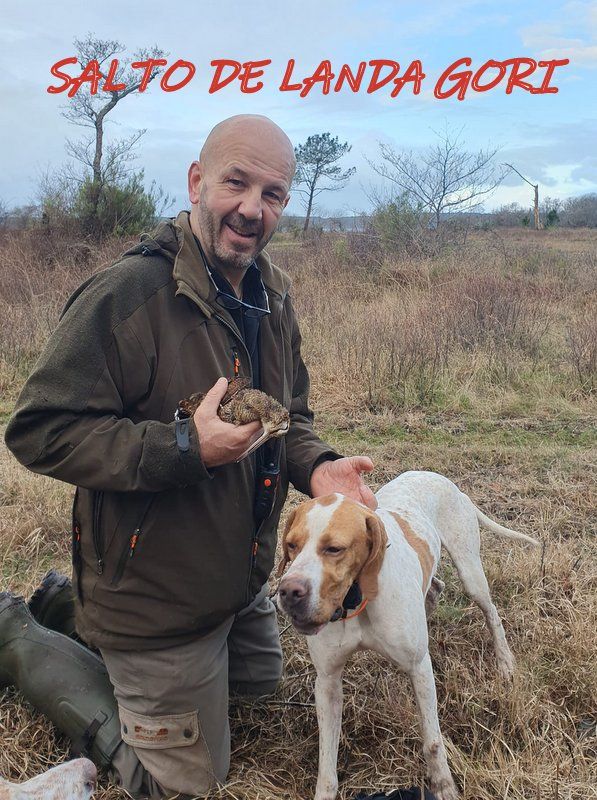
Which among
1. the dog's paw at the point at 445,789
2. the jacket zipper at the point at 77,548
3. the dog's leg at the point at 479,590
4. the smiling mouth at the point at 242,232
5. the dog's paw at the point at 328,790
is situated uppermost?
the smiling mouth at the point at 242,232

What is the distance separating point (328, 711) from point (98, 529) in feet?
3.44

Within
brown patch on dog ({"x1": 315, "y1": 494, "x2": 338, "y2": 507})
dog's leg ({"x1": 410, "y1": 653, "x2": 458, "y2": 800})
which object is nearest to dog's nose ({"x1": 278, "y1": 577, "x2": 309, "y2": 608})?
brown patch on dog ({"x1": 315, "y1": 494, "x2": 338, "y2": 507})

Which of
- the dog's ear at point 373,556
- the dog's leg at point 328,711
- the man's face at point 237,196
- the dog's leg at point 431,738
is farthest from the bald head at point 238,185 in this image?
the dog's leg at point 431,738


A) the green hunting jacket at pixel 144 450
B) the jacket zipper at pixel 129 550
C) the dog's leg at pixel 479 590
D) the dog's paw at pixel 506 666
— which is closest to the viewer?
the green hunting jacket at pixel 144 450

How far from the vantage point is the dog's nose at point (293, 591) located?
2.00 m

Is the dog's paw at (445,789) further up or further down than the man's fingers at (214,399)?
further down

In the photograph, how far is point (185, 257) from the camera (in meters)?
2.50

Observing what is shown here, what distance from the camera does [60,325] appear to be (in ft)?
7.64

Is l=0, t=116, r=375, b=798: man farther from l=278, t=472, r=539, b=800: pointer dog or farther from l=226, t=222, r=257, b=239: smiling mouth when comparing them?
l=278, t=472, r=539, b=800: pointer dog

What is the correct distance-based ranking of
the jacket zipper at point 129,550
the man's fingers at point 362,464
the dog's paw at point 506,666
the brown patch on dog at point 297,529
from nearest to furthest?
1. the brown patch on dog at point 297,529
2. the jacket zipper at point 129,550
3. the man's fingers at point 362,464
4. the dog's paw at point 506,666

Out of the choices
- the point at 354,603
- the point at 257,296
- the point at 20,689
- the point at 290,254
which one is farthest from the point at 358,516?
the point at 290,254

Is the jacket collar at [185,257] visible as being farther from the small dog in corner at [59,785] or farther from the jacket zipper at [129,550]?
the small dog in corner at [59,785]

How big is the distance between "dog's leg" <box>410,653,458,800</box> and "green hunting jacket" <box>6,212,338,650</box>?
712 millimetres

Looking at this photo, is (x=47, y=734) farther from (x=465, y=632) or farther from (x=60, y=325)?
(x=465, y=632)
